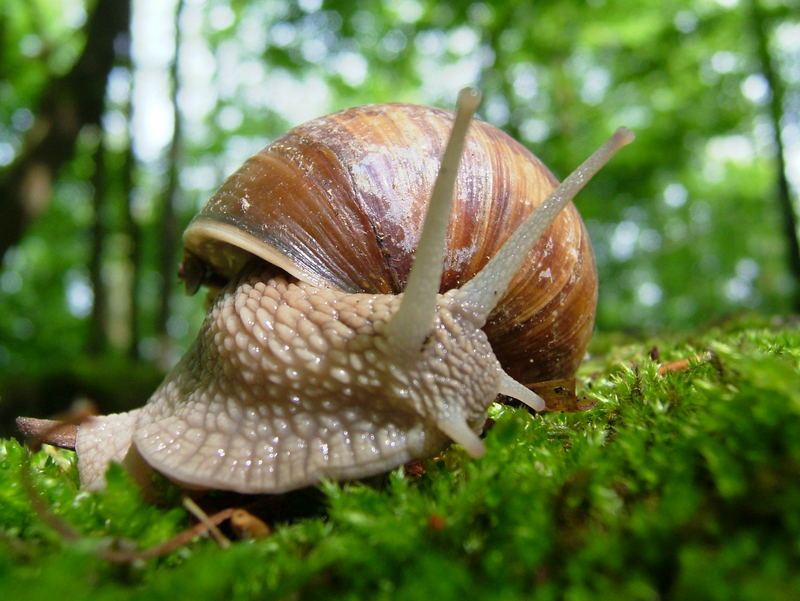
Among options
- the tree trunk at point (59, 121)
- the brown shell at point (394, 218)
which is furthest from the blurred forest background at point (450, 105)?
the brown shell at point (394, 218)

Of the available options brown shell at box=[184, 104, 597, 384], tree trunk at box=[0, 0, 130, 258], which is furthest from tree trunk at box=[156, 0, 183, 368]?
brown shell at box=[184, 104, 597, 384]

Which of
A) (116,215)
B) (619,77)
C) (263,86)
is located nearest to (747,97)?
(619,77)

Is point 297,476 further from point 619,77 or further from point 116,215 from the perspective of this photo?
point 116,215

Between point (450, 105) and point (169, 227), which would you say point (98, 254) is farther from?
point (450, 105)

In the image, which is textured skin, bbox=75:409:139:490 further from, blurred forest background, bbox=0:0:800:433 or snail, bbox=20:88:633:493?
blurred forest background, bbox=0:0:800:433

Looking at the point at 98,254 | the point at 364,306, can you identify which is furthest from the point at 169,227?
the point at 364,306
